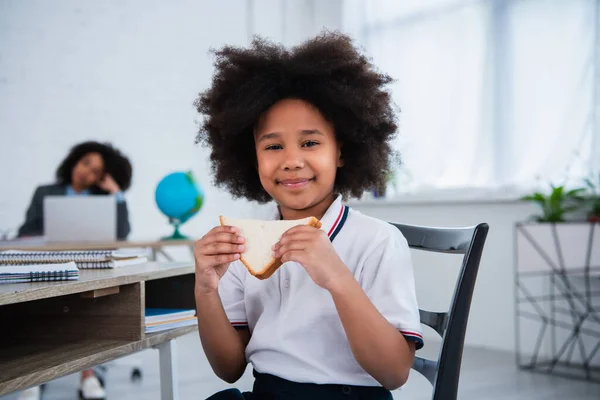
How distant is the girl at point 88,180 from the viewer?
371 cm

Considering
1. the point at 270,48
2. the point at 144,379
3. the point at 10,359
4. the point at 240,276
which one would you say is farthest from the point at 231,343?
the point at 144,379

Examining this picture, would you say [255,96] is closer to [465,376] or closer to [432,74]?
[465,376]

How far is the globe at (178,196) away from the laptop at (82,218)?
22 centimetres

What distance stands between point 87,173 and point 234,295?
9.53 ft

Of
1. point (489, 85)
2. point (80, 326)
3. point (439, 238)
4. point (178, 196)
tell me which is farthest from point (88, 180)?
point (439, 238)

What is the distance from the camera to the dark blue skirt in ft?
3.32

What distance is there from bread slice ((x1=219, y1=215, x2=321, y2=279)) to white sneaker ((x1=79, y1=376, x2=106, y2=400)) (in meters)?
2.11

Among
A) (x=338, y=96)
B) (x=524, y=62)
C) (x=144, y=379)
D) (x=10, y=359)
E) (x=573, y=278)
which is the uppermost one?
(x=524, y=62)

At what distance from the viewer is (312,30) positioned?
16.7 ft

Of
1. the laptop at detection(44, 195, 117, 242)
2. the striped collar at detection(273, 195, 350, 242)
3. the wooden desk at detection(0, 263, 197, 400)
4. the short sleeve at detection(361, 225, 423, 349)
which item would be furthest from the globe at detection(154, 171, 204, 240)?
the short sleeve at detection(361, 225, 423, 349)

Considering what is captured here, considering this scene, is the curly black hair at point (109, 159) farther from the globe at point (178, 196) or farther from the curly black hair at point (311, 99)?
the curly black hair at point (311, 99)

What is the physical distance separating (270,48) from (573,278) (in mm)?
2758

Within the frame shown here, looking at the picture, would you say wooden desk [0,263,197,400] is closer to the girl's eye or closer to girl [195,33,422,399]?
girl [195,33,422,399]

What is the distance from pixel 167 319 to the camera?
4.37 ft
